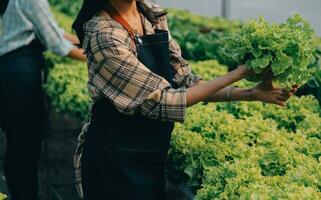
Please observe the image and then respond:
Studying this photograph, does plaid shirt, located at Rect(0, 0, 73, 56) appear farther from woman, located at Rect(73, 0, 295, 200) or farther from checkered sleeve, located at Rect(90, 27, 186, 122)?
checkered sleeve, located at Rect(90, 27, 186, 122)

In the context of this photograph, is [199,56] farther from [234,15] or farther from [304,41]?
[234,15]

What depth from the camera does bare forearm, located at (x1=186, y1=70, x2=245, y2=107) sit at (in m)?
3.55

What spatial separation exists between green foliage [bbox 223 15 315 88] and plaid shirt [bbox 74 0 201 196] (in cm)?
38

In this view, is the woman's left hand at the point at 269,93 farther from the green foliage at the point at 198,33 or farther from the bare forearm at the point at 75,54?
the green foliage at the point at 198,33

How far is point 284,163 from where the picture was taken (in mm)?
3982

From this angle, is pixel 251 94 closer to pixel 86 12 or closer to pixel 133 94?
pixel 133 94

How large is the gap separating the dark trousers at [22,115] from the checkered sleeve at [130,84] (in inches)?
91.9

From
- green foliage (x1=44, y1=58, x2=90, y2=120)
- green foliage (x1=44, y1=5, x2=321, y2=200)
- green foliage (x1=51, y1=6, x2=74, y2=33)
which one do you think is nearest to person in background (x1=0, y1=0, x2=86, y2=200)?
green foliage (x1=44, y1=58, x2=90, y2=120)

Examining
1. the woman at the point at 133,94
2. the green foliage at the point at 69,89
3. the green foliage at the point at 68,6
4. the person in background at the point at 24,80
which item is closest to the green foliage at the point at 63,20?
the green foliage at the point at 68,6

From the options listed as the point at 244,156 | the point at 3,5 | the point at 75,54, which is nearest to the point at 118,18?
the point at 244,156

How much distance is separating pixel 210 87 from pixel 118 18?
0.59 meters

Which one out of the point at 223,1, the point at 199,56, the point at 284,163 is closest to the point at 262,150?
the point at 284,163

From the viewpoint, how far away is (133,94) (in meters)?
3.58

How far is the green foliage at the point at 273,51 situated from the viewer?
141 inches
